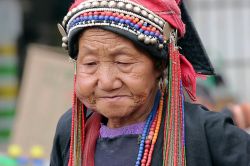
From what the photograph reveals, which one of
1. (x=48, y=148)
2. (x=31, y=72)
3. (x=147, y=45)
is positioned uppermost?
(x=147, y=45)

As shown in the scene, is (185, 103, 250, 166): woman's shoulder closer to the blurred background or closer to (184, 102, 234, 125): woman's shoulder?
(184, 102, 234, 125): woman's shoulder

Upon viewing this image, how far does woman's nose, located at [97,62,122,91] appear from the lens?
3262 millimetres

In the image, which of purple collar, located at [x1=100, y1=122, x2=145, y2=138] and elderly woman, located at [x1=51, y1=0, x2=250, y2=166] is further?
purple collar, located at [x1=100, y1=122, x2=145, y2=138]

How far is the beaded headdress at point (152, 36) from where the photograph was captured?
10.7 ft

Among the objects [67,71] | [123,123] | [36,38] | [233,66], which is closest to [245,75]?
[233,66]

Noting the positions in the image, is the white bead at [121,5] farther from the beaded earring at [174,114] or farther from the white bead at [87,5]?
the beaded earring at [174,114]

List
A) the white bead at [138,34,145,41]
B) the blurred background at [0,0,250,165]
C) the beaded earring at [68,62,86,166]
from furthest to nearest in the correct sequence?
the blurred background at [0,0,250,165] < the beaded earring at [68,62,86,166] < the white bead at [138,34,145,41]

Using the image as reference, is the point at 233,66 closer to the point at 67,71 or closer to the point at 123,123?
the point at 67,71

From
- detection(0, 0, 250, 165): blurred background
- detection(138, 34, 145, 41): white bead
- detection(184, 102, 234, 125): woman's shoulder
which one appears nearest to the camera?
detection(138, 34, 145, 41): white bead

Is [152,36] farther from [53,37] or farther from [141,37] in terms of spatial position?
[53,37]

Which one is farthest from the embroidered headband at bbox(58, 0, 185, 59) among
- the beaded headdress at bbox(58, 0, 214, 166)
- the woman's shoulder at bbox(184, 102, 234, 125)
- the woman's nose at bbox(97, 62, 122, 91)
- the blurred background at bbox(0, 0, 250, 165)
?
the blurred background at bbox(0, 0, 250, 165)

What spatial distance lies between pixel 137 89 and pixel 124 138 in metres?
0.24

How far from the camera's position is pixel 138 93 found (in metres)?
3.30

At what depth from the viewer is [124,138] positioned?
3438mm
